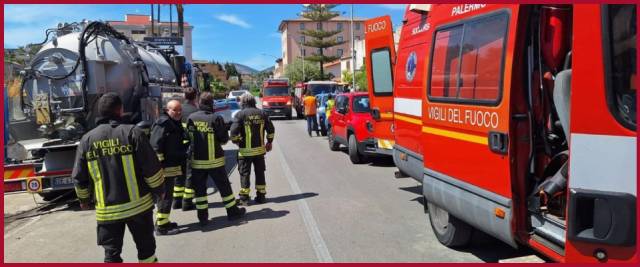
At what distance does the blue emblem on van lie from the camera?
23.2 ft

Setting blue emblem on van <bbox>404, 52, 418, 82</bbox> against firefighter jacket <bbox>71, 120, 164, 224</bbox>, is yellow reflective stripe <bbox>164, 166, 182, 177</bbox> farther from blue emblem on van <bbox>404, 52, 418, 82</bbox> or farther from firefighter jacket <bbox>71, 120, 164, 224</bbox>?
blue emblem on van <bbox>404, 52, 418, 82</bbox>

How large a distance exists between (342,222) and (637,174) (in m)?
4.37

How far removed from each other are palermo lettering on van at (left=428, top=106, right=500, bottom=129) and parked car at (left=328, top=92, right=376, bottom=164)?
21.1 ft

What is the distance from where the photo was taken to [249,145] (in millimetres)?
8023

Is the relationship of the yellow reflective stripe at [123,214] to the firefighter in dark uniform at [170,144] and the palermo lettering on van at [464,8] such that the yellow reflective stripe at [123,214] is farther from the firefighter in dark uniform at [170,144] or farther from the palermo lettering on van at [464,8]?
the palermo lettering on van at [464,8]

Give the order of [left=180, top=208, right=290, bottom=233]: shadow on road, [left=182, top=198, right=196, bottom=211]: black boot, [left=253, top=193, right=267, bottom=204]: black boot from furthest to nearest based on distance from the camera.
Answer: [left=253, top=193, right=267, bottom=204]: black boot, [left=182, top=198, right=196, bottom=211]: black boot, [left=180, top=208, right=290, bottom=233]: shadow on road

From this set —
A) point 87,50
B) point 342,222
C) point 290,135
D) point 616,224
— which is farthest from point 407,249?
point 290,135

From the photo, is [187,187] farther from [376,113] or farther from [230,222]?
[376,113]

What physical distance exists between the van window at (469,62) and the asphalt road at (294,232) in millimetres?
1556

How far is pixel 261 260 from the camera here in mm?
5281

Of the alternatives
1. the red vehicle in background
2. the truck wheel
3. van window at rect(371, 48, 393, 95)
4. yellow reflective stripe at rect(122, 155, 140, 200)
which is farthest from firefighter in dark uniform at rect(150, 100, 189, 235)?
the red vehicle in background

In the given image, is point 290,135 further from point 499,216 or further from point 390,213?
point 499,216

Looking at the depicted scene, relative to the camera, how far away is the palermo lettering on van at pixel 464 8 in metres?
4.37

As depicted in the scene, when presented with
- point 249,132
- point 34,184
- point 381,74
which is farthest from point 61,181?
point 381,74
